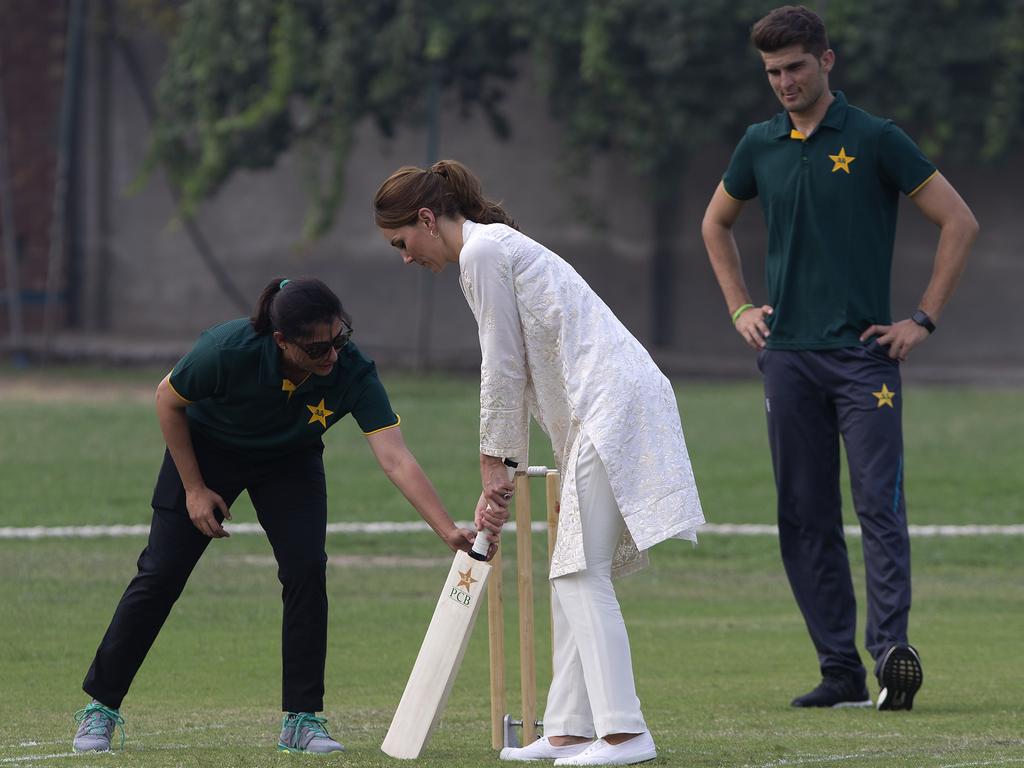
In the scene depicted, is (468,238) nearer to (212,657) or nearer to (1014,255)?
(212,657)

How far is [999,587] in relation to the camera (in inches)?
388

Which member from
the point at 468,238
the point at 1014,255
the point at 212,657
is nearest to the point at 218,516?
the point at 468,238

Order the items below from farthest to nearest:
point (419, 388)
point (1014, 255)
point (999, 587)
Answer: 1. point (1014, 255)
2. point (419, 388)
3. point (999, 587)

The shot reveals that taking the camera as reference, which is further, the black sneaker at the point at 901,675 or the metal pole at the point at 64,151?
the metal pole at the point at 64,151

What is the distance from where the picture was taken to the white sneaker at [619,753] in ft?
16.6

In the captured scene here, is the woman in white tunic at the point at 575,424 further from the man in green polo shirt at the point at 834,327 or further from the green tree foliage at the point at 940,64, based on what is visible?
the green tree foliage at the point at 940,64

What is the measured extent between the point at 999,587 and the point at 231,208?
62.2 feet

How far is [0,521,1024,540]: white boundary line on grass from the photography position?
37.0 ft

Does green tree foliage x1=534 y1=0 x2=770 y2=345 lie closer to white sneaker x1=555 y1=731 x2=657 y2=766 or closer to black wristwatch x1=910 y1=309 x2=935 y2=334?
black wristwatch x1=910 y1=309 x2=935 y2=334

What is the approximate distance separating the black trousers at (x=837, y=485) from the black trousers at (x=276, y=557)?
1828 millimetres

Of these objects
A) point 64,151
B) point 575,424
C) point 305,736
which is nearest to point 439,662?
point 305,736

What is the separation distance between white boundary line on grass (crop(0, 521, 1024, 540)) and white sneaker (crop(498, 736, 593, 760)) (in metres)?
6.07

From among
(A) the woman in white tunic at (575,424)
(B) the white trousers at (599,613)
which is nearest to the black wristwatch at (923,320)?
(A) the woman in white tunic at (575,424)

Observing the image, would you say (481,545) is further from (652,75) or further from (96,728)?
(652,75)
